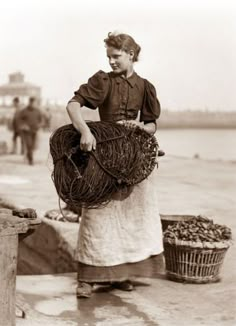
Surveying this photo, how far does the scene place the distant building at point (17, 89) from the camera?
17248 millimetres

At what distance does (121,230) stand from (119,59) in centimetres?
126

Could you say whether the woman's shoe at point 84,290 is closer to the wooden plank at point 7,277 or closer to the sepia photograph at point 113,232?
the sepia photograph at point 113,232

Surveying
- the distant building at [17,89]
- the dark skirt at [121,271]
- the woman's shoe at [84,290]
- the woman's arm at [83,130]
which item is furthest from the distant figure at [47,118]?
the woman's arm at [83,130]

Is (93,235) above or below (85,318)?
above

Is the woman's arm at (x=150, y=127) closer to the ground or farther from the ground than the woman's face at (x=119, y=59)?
closer to the ground

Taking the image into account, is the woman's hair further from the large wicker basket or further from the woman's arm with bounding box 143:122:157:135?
the large wicker basket

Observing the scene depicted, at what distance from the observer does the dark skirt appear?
5.14m

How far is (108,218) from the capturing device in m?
5.11

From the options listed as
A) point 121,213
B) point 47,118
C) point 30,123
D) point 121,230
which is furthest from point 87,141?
point 47,118

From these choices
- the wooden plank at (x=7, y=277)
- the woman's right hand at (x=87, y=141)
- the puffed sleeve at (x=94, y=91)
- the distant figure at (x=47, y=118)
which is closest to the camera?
the wooden plank at (x=7, y=277)

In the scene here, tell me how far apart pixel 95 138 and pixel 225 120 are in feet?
43.4

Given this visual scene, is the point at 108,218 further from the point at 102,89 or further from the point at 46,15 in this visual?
the point at 46,15

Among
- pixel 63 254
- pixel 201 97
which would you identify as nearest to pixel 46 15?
pixel 63 254

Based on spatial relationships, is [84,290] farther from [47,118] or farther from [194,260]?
[47,118]
